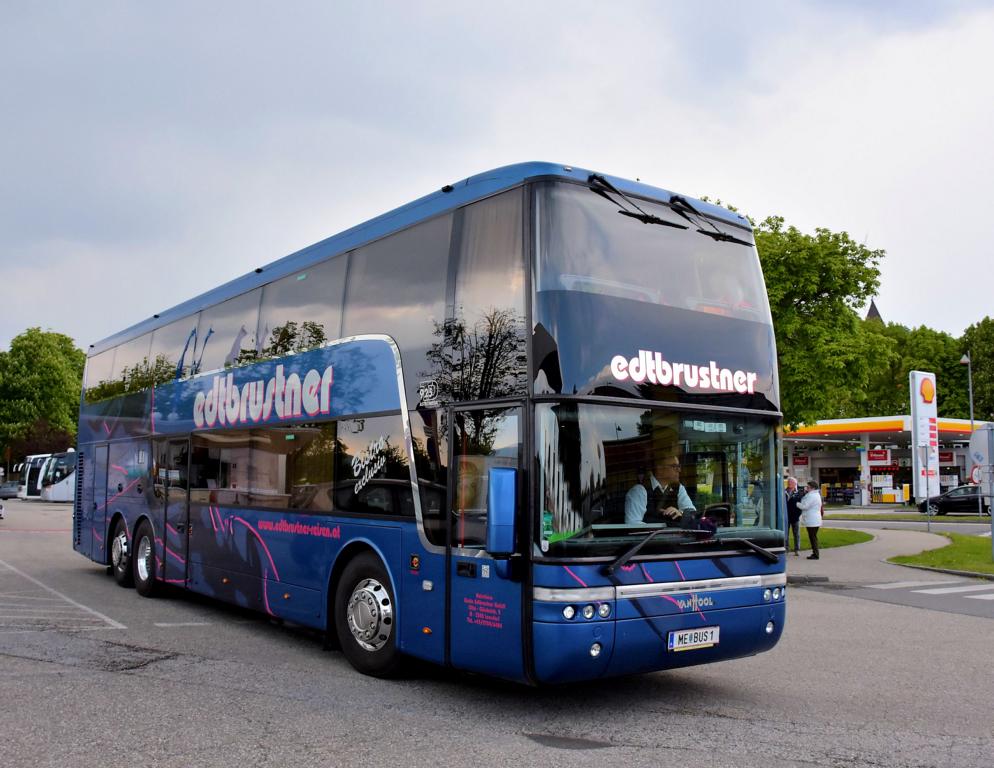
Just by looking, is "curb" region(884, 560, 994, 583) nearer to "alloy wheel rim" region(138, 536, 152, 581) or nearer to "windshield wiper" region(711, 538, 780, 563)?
"windshield wiper" region(711, 538, 780, 563)

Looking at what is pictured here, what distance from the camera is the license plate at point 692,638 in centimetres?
662

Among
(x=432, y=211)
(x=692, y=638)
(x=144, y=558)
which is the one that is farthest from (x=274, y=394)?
(x=692, y=638)

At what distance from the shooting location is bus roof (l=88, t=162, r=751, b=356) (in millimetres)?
6867

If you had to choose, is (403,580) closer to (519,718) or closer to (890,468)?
(519,718)

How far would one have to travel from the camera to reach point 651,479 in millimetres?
6617

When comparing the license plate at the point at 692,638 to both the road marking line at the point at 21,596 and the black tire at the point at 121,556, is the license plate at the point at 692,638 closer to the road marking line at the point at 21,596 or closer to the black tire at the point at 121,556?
the road marking line at the point at 21,596

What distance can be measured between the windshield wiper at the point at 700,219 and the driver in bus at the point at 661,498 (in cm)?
197

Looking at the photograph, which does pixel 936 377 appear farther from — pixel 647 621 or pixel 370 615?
pixel 647 621

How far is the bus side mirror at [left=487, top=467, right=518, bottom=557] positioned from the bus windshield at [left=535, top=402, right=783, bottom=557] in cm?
28

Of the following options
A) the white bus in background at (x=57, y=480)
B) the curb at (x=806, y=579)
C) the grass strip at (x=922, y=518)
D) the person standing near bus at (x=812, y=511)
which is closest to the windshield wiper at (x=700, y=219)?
the curb at (x=806, y=579)

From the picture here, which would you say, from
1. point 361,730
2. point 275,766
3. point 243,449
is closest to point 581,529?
point 361,730

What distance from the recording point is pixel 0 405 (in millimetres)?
72562

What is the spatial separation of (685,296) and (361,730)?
3779 millimetres

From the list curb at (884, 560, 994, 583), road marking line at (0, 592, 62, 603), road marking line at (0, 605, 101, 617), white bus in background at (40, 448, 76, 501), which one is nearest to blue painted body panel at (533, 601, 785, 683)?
road marking line at (0, 605, 101, 617)
